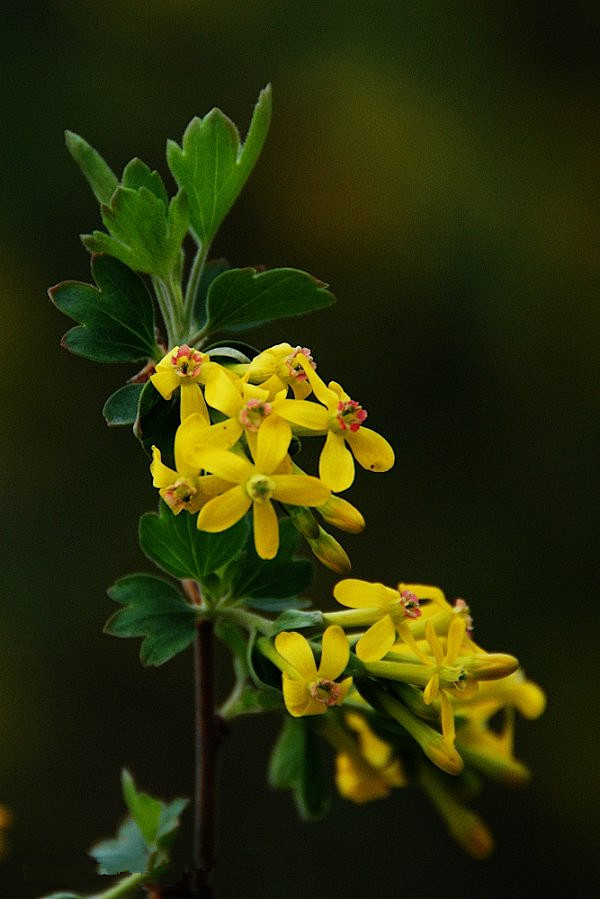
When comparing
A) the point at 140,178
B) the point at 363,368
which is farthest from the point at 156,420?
the point at 363,368

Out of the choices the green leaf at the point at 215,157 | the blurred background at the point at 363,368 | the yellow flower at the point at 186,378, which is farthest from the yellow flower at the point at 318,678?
the blurred background at the point at 363,368

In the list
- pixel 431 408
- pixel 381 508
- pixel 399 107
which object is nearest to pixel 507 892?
pixel 381 508

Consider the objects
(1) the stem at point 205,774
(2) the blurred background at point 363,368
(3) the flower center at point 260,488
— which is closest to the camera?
(3) the flower center at point 260,488

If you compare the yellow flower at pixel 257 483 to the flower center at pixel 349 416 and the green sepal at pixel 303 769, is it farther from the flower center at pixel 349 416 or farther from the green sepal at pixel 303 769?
the green sepal at pixel 303 769

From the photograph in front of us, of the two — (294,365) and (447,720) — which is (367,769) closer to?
(447,720)

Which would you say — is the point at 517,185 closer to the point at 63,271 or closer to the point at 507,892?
the point at 63,271

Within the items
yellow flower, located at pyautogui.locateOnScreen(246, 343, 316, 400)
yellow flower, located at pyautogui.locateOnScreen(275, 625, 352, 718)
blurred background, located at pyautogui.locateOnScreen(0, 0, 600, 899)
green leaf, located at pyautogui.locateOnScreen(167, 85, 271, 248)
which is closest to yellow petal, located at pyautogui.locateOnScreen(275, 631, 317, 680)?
yellow flower, located at pyautogui.locateOnScreen(275, 625, 352, 718)

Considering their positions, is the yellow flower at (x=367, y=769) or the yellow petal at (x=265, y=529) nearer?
the yellow petal at (x=265, y=529)
